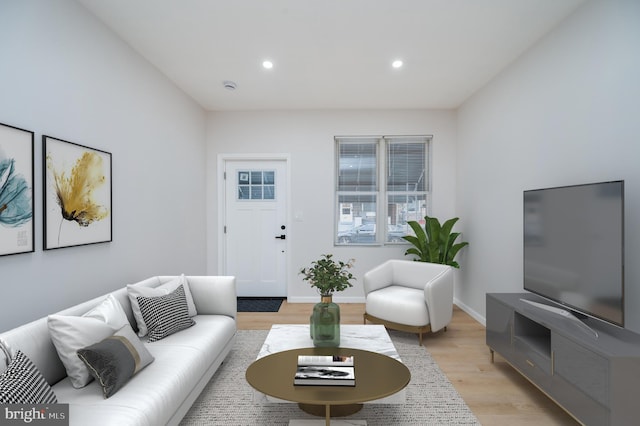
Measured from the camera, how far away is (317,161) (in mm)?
4926

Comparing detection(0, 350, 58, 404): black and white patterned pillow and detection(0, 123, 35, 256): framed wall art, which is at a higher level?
detection(0, 123, 35, 256): framed wall art

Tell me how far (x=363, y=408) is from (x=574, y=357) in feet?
4.14

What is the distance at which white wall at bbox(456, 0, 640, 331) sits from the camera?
2148 mm

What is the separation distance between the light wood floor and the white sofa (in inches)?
60.8

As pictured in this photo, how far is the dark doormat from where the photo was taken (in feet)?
15.1

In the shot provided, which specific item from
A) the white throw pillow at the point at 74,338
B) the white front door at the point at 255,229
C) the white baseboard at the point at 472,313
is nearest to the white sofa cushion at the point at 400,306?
the white baseboard at the point at 472,313

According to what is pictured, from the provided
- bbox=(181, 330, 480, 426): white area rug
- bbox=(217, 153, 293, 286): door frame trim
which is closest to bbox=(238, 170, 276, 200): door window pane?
bbox=(217, 153, 293, 286): door frame trim

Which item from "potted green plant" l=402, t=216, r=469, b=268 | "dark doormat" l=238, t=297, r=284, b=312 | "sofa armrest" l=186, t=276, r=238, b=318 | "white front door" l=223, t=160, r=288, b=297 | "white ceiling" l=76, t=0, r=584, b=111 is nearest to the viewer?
"white ceiling" l=76, t=0, r=584, b=111

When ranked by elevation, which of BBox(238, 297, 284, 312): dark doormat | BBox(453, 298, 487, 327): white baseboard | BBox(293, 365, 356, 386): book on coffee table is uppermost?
BBox(293, 365, 356, 386): book on coffee table

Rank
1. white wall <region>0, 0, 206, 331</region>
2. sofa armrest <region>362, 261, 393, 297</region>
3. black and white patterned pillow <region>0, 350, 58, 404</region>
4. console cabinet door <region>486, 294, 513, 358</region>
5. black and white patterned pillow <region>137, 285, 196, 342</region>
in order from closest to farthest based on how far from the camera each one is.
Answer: black and white patterned pillow <region>0, 350, 58, 404</region>
white wall <region>0, 0, 206, 331</region>
black and white patterned pillow <region>137, 285, 196, 342</region>
console cabinet door <region>486, 294, 513, 358</region>
sofa armrest <region>362, 261, 393, 297</region>

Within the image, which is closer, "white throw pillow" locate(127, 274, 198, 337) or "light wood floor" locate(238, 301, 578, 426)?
"light wood floor" locate(238, 301, 578, 426)

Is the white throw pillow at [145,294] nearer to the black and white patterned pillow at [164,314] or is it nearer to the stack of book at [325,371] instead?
the black and white patterned pillow at [164,314]

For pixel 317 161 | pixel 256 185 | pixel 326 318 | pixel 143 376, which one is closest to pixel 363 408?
pixel 326 318

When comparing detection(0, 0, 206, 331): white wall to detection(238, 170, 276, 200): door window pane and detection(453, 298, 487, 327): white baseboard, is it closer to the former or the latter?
detection(238, 170, 276, 200): door window pane
